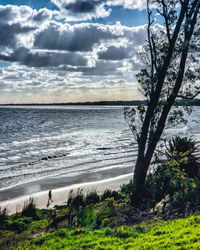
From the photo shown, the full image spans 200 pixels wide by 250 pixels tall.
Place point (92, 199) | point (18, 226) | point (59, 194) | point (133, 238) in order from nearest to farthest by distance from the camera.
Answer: point (133, 238)
point (18, 226)
point (92, 199)
point (59, 194)

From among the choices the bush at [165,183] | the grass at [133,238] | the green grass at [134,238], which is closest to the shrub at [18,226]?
the grass at [133,238]

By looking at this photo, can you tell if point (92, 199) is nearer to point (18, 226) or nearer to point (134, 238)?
point (18, 226)

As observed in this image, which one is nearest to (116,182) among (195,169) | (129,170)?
(129,170)

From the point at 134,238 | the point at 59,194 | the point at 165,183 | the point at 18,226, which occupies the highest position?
the point at 134,238

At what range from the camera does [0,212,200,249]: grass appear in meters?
6.45

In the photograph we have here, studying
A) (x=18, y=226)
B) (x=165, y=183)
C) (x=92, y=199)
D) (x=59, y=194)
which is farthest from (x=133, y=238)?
(x=59, y=194)

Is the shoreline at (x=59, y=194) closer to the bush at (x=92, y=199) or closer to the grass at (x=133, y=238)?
the bush at (x=92, y=199)

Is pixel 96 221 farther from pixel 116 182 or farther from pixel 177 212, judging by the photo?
pixel 116 182

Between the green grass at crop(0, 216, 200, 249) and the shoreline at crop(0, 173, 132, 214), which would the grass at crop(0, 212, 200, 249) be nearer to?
the green grass at crop(0, 216, 200, 249)

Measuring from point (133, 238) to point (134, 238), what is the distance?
0.05m

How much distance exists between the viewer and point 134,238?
7.36 m

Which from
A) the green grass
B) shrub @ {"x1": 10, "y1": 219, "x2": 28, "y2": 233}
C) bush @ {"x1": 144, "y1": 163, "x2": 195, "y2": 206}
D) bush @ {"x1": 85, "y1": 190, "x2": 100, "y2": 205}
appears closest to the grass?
the green grass

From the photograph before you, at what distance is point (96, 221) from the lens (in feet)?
33.9

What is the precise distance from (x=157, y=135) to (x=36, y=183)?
11225 mm
